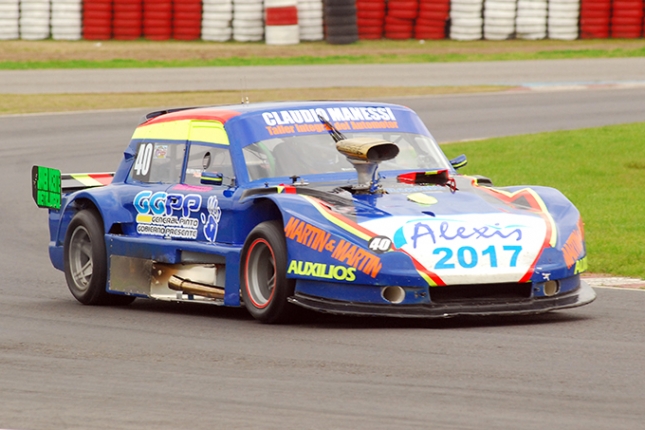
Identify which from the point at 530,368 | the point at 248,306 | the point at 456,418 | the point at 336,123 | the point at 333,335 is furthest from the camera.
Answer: the point at 336,123

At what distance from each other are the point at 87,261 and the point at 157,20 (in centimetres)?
2849

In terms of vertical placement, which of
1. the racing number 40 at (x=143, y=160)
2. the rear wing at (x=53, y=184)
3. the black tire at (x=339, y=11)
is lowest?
the rear wing at (x=53, y=184)

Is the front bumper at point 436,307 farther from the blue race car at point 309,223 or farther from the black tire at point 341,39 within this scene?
the black tire at point 341,39

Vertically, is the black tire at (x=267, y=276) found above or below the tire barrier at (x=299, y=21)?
below

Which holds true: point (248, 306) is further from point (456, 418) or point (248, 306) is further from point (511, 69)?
point (511, 69)

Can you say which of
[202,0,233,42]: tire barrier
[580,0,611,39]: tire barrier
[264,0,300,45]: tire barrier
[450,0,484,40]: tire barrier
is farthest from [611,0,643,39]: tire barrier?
[202,0,233,42]: tire barrier

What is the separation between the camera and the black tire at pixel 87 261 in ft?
31.2

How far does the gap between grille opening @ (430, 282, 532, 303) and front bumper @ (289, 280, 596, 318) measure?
3cm

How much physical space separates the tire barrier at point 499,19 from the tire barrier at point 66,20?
11.8 m

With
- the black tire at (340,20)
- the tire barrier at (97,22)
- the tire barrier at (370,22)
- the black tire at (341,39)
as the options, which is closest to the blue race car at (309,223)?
the black tire at (340,20)

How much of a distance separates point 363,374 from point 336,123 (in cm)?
314

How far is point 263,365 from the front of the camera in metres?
6.55

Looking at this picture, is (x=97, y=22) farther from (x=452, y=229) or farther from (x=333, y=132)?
(x=452, y=229)

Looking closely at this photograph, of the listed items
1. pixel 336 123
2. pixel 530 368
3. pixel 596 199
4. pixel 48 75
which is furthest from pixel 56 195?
pixel 48 75
